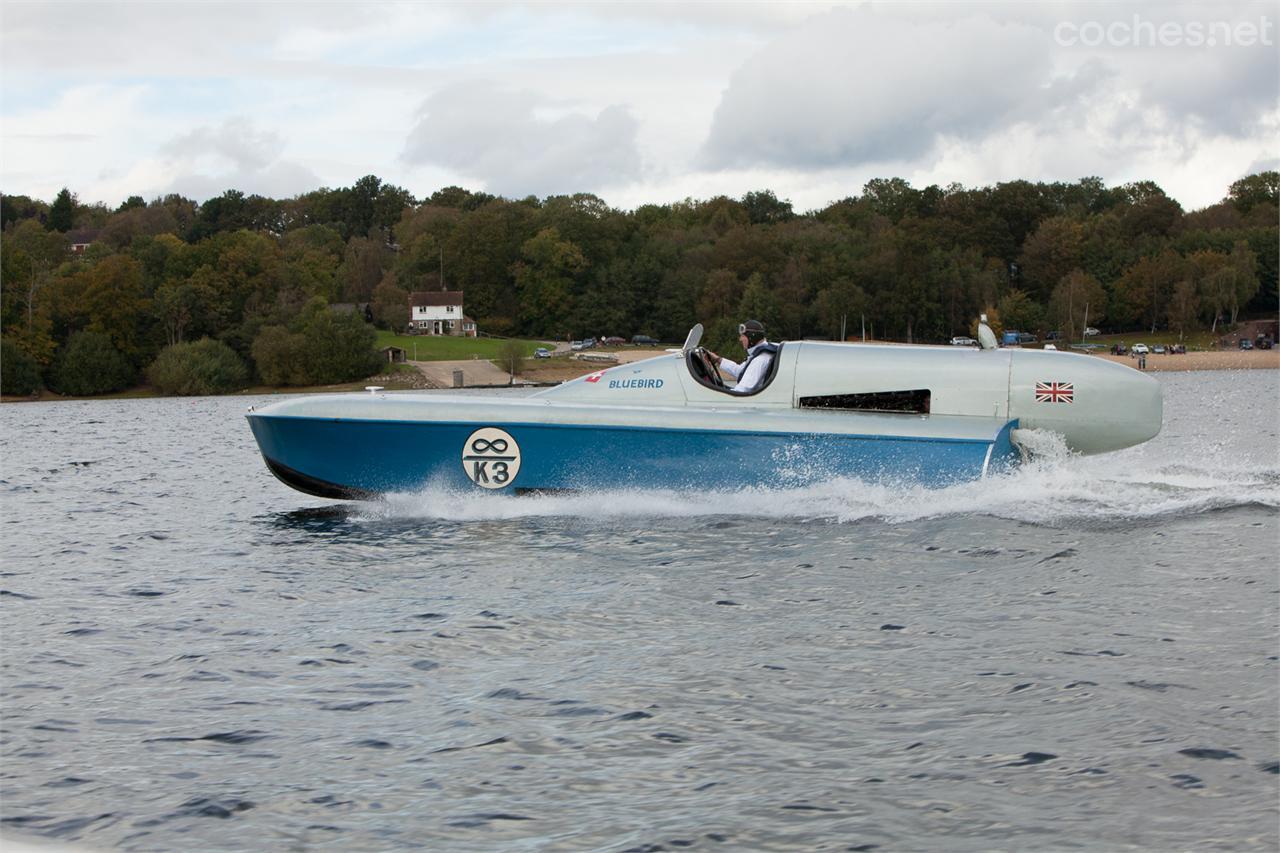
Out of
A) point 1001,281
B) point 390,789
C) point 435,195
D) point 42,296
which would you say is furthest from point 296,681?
point 435,195

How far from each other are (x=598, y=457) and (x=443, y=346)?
328 feet

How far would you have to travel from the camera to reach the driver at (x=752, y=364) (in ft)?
45.1

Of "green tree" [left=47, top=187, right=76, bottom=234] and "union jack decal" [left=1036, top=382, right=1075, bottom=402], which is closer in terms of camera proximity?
"union jack decal" [left=1036, top=382, right=1075, bottom=402]

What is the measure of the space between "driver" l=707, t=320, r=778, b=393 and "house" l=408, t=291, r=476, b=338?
117 metres

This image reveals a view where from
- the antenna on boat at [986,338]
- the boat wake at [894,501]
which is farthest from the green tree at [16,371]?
the antenna on boat at [986,338]

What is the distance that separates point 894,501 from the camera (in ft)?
42.8

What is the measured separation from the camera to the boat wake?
1298 centimetres

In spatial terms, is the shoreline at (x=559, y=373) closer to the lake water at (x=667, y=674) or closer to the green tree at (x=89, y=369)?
the green tree at (x=89, y=369)

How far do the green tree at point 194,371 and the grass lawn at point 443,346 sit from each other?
16.9 m

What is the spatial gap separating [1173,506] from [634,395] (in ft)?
18.9

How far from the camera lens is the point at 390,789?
584cm

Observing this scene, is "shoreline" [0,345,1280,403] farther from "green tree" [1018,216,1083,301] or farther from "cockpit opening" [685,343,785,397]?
"cockpit opening" [685,343,785,397]

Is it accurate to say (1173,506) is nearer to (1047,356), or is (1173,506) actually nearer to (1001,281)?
(1047,356)

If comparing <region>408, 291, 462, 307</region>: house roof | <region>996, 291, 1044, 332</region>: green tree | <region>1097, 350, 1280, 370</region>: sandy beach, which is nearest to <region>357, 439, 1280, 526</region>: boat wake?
<region>1097, 350, 1280, 370</region>: sandy beach
